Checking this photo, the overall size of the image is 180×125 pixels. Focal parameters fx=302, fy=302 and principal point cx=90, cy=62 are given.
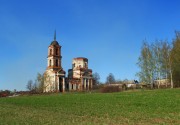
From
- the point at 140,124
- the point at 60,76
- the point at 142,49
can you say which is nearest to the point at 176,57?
the point at 142,49

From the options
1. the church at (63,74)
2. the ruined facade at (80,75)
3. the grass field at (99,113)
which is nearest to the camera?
the grass field at (99,113)

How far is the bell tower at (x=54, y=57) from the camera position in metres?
118

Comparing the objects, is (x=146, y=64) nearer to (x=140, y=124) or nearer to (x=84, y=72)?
(x=140, y=124)

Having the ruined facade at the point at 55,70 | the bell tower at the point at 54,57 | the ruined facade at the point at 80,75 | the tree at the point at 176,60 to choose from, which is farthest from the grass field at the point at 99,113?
the ruined facade at the point at 80,75

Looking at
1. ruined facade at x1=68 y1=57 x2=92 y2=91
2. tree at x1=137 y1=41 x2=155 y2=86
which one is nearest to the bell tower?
ruined facade at x1=68 y1=57 x2=92 y2=91

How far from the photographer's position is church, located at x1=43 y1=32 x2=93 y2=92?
373ft

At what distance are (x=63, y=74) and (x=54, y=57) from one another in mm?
7764

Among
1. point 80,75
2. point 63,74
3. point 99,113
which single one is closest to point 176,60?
point 99,113

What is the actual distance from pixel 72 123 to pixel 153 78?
178 feet

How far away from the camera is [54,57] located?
390ft

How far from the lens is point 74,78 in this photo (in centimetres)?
12394

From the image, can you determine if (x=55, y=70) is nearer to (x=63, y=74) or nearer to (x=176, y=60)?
(x=63, y=74)

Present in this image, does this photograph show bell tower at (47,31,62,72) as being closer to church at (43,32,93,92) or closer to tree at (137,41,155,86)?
church at (43,32,93,92)

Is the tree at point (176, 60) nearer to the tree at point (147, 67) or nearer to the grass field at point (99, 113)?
the tree at point (147, 67)
